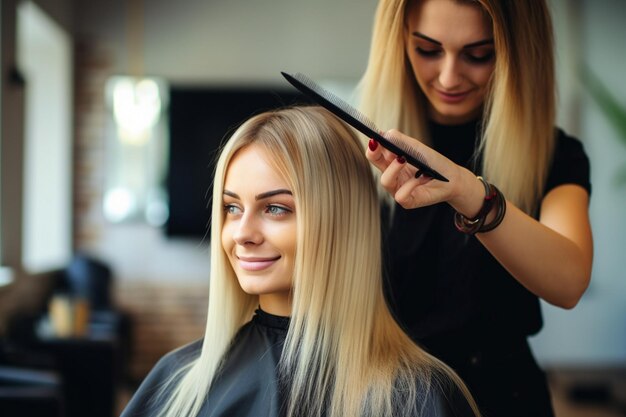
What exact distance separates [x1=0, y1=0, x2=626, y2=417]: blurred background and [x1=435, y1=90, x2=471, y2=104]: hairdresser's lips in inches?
154

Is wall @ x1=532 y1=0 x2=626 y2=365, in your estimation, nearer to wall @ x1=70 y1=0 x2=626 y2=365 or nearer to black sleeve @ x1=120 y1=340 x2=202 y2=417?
wall @ x1=70 y1=0 x2=626 y2=365

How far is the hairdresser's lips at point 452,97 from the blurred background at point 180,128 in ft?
12.8

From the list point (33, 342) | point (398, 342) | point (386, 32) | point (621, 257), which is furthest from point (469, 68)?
point (621, 257)

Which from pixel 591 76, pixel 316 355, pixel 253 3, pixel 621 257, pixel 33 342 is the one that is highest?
pixel 253 3

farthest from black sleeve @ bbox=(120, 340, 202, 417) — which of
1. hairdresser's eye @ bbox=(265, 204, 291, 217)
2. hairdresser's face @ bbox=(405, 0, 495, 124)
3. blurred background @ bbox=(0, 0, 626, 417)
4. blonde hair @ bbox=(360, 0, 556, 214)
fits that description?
blurred background @ bbox=(0, 0, 626, 417)

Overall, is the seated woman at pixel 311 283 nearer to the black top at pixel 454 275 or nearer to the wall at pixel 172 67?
the black top at pixel 454 275

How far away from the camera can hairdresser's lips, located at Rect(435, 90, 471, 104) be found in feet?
4.41

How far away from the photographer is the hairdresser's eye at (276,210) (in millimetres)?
1307

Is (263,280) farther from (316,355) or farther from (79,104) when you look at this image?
(79,104)

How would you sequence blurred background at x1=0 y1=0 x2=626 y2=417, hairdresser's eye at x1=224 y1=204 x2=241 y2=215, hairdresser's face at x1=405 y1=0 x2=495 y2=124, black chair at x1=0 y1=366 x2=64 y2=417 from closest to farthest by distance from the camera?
1. hairdresser's face at x1=405 y1=0 x2=495 y2=124
2. hairdresser's eye at x1=224 y1=204 x2=241 y2=215
3. black chair at x1=0 y1=366 x2=64 y2=417
4. blurred background at x1=0 y1=0 x2=626 y2=417

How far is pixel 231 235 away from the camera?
1353 millimetres

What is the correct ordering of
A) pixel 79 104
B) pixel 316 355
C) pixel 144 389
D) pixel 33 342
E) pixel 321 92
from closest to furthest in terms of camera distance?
pixel 321 92 < pixel 316 355 < pixel 144 389 < pixel 33 342 < pixel 79 104

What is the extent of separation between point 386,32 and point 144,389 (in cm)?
92

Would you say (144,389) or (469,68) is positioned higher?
(469,68)
